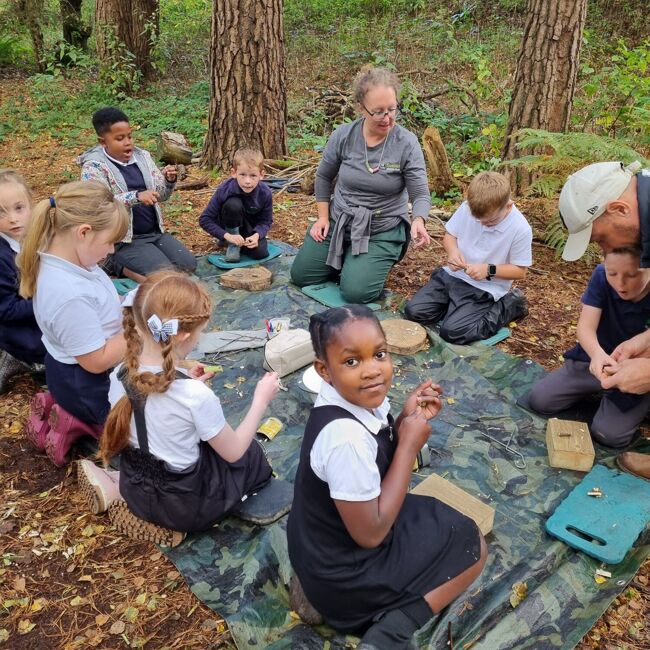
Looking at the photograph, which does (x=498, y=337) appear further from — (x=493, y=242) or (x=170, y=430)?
(x=170, y=430)

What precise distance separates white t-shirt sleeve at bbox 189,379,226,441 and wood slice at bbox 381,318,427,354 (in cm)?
181

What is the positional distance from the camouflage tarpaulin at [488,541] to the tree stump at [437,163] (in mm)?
3102

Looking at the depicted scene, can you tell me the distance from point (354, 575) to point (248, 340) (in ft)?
7.46

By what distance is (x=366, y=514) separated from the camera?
171 cm

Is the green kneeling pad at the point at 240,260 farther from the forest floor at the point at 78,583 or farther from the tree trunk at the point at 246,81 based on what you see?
the tree trunk at the point at 246,81

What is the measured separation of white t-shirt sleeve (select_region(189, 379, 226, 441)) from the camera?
212 centimetres

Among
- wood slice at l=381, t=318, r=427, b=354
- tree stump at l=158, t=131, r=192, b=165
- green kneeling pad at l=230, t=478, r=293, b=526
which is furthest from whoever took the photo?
tree stump at l=158, t=131, r=192, b=165

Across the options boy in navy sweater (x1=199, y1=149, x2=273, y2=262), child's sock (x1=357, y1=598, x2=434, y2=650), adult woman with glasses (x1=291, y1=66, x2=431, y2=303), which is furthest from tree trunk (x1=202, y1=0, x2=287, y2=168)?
child's sock (x1=357, y1=598, x2=434, y2=650)

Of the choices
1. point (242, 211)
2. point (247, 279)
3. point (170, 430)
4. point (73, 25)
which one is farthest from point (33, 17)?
point (170, 430)

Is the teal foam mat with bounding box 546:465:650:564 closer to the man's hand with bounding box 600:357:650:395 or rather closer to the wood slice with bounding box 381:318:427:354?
the man's hand with bounding box 600:357:650:395

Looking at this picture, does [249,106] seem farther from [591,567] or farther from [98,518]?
[591,567]

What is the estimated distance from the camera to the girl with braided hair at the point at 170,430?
6.91 feet

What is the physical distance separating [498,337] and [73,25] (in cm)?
1194

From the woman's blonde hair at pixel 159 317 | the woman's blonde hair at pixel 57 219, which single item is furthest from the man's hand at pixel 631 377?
the woman's blonde hair at pixel 57 219
